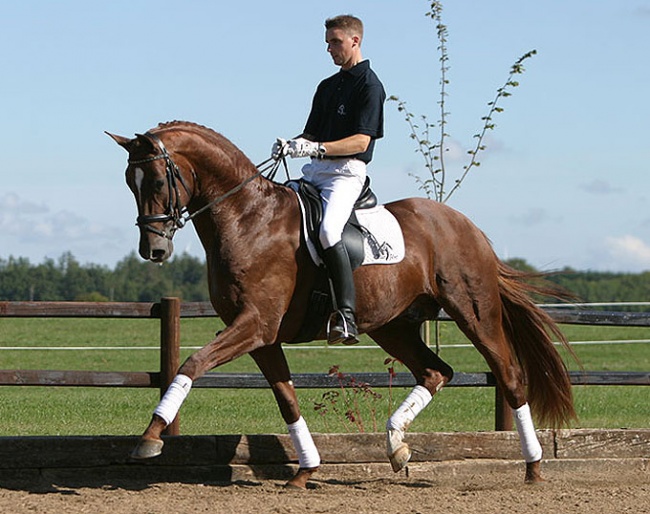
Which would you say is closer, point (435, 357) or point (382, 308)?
point (382, 308)

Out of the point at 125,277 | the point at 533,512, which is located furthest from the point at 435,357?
the point at 125,277

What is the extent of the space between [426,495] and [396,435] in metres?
0.41

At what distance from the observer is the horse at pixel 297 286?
19.2 ft

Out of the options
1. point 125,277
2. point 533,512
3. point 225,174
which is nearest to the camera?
point 533,512

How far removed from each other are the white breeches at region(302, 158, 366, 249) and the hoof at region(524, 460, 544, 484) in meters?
2.06

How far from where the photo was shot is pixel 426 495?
634cm

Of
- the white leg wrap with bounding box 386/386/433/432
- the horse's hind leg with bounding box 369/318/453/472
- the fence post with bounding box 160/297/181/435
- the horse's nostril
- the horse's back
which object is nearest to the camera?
the horse's nostril

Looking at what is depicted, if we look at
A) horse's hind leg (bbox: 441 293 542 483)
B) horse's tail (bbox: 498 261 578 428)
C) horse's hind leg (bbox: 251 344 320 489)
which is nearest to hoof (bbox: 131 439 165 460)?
horse's hind leg (bbox: 251 344 320 489)

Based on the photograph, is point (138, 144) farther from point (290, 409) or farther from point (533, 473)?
point (533, 473)

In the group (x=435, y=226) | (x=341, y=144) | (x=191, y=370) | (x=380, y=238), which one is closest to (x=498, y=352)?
(x=435, y=226)

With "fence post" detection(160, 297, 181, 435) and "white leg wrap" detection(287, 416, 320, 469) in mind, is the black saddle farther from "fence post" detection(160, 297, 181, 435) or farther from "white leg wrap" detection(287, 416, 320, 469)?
"fence post" detection(160, 297, 181, 435)

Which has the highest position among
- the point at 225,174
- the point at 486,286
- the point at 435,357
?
the point at 225,174

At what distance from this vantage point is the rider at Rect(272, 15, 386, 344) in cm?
621

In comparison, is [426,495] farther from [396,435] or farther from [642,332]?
[642,332]
